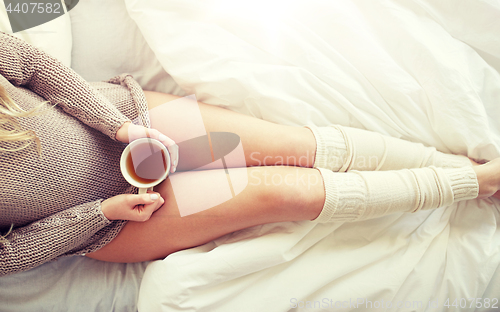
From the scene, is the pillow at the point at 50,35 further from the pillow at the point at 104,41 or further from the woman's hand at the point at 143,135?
the woman's hand at the point at 143,135

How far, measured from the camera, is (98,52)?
87 cm

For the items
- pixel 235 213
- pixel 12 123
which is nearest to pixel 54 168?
pixel 12 123

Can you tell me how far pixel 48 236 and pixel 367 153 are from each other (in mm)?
773

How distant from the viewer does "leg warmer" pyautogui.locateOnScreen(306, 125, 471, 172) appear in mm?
736

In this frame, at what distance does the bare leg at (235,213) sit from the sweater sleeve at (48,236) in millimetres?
89

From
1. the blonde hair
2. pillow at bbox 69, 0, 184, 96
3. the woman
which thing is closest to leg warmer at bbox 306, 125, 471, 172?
the woman

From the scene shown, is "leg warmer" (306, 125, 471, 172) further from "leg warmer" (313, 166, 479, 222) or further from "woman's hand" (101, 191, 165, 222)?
"woman's hand" (101, 191, 165, 222)

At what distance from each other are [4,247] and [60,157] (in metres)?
0.21

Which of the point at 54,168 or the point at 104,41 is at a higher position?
the point at 104,41

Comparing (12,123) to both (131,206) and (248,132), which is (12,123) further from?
(248,132)

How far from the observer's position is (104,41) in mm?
867

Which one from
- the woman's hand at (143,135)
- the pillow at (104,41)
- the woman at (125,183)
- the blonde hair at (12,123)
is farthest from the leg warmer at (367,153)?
the blonde hair at (12,123)

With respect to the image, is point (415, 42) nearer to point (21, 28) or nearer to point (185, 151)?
point (185, 151)

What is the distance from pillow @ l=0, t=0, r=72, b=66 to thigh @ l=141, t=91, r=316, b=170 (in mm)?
305
